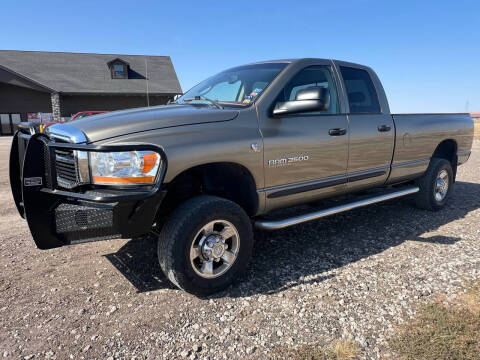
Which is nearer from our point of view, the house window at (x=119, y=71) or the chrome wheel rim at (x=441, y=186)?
the chrome wheel rim at (x=441, y=186)

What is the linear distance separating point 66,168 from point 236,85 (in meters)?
1.91

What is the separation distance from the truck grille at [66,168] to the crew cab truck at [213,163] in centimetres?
1

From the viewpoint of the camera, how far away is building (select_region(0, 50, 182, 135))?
26641 millimetres

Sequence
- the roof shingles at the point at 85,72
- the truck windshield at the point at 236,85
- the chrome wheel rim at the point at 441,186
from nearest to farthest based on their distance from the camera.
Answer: the truck windshield at the point at 236,85, the chrome wheel rim at the point at 441,186, the roof shingles at the point at 85,72

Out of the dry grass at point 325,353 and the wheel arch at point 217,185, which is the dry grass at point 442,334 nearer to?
the dry grass at point 325,353

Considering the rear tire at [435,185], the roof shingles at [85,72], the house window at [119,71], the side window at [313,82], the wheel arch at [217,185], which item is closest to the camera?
the wheel arch at [217,185]

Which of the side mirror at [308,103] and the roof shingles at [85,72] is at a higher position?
the roof shingles at [85,72]

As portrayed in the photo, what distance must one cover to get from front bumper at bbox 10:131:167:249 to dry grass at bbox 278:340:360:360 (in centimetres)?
133

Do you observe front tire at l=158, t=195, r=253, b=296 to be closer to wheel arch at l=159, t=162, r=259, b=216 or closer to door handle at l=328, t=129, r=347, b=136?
wheel arch at l=159, t=162, r=259, b=216

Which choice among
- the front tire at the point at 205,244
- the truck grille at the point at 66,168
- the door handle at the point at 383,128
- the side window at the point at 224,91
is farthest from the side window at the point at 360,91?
the truck grille at the point at 66,168

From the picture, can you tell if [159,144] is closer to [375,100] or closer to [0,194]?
[375,100]

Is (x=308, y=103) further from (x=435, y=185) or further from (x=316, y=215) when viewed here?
(x=435, y=185)

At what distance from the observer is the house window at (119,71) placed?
29.6 metres

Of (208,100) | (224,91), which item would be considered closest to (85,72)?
(224,91)
